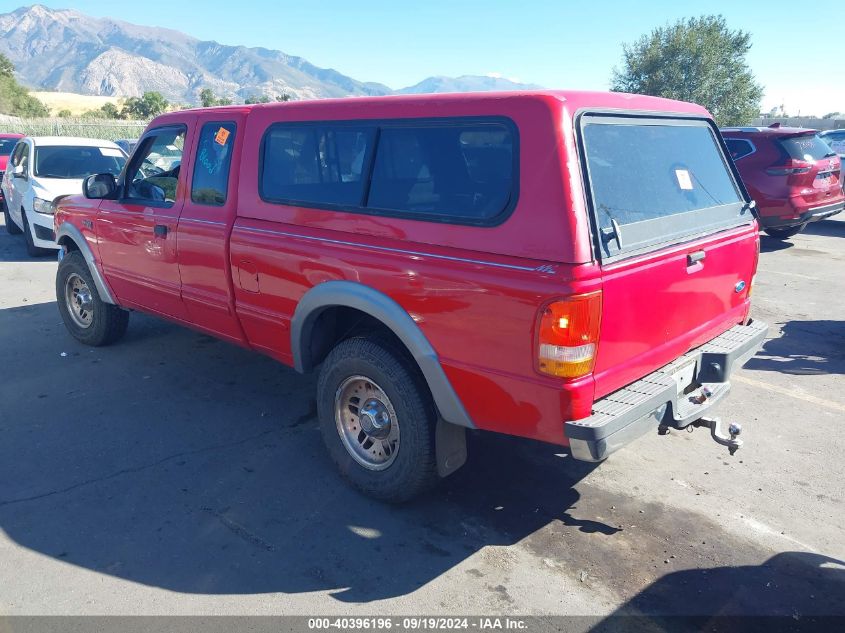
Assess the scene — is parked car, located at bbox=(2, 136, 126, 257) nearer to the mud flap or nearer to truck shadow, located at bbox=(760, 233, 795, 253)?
the mud flap

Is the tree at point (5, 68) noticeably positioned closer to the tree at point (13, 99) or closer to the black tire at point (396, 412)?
the tree at point (13, 99)

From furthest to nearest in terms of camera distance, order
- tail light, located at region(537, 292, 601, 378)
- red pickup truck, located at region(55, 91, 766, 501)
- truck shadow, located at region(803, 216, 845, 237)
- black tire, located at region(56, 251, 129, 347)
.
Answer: truck shadow, located at region(803, 216, 845, 237)
black tire, located at region(56, 251, 129, 347)
red pickup truck, located at region(55, 91, 766, 501)
tail light, located at region(537, 292, 601, 378)

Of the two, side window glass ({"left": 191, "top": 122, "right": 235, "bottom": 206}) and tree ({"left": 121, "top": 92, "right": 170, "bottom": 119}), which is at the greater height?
tree ({"left": 121, "top": 92, "right": 170, "bottom": 119})

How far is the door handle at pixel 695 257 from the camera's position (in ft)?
10.9

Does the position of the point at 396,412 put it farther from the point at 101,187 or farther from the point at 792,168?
the point at 792,168

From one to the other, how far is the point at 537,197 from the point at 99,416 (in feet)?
11.7

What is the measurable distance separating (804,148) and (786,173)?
571 millimetres

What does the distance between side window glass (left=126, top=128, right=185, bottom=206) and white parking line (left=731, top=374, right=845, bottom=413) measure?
472 cm

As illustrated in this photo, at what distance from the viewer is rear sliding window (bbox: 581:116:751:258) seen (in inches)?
119

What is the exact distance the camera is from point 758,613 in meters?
2.87

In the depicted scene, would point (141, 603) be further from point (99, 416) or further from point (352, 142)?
point (352, 142)

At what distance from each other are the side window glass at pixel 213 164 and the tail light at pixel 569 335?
8.37 feet

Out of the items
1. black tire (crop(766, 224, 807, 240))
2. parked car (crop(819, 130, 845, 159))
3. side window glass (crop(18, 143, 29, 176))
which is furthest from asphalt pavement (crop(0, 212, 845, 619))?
parked car (crop(819, 130, 845, 159))

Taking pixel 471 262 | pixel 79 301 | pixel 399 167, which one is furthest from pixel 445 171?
pixel 79 301
